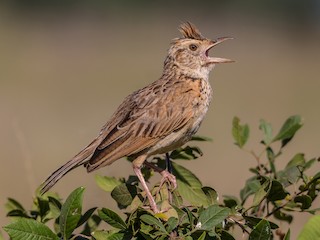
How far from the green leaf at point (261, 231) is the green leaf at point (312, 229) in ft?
0.46

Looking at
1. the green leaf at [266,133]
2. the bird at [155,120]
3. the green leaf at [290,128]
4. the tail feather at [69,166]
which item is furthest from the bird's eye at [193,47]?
the green leaf at [290,128]

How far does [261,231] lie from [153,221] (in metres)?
0.41

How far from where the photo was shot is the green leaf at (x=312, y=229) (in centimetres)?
320

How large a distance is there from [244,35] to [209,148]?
48.5 feet

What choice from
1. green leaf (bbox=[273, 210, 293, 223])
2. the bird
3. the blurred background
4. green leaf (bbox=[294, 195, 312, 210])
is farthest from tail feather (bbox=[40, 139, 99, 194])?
green leaf (bbox=[294, 195, 312, 210])

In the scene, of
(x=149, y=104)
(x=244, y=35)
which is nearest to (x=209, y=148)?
(x=149, y=104)

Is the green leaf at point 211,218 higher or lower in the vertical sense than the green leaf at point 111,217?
lower

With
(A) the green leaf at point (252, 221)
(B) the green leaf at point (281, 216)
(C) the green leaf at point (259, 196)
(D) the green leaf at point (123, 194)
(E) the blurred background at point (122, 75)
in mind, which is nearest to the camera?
(A) the green leaf at point (252, 221)

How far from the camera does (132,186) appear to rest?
4113 millimetres

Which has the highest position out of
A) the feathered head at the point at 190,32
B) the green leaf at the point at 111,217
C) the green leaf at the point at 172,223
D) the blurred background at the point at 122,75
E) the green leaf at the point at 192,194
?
the feathered head at the point at 190,32

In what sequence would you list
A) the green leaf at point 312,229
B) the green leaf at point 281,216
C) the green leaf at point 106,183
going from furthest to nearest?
the green leaf at point 281,216
the green leaf at point 106,183
the green leaf at point 312,229

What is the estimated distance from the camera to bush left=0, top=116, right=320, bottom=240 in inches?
132

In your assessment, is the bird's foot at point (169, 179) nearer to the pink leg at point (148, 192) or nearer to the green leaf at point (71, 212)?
the pink leg at point (148, 192)

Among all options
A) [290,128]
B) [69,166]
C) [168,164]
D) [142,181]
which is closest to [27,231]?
[142,181]
